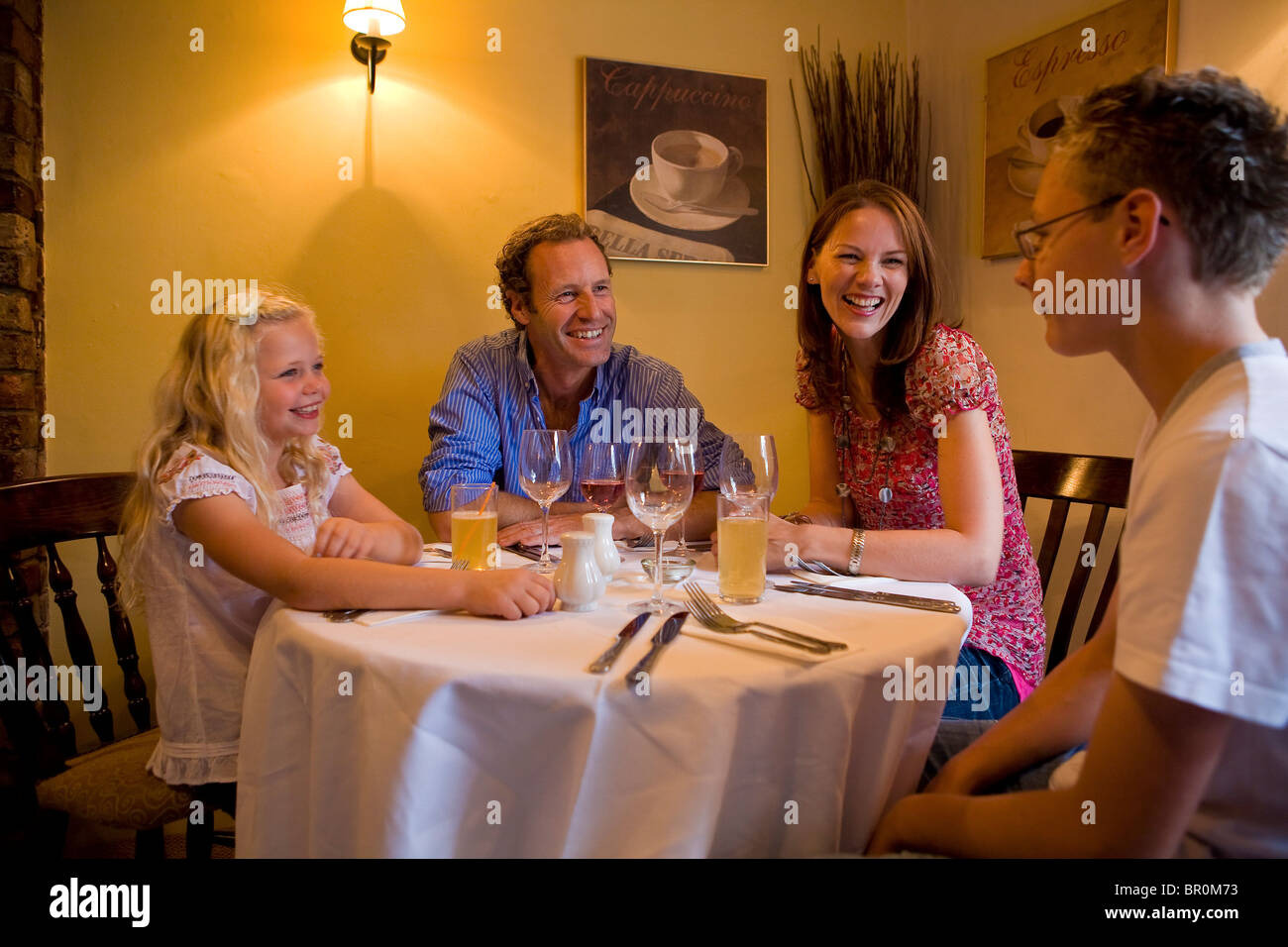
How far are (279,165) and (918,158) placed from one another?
7.47 ft

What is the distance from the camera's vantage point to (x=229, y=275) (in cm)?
250

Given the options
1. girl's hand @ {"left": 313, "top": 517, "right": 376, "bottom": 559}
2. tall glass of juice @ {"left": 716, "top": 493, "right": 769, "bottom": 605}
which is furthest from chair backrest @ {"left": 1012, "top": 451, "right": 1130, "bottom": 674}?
girl's hand @ {"left": 313, "top": 517, "right": 376, "bottom": 559}

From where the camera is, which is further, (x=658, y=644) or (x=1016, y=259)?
(x=1016, y=259)

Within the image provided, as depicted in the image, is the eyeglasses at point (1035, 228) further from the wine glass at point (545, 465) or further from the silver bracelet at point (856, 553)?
the wine glass at point (545, 465)

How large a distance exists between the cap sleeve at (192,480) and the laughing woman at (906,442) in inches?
36.4

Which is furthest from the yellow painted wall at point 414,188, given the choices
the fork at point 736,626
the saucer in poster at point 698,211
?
the fork at point 736,626

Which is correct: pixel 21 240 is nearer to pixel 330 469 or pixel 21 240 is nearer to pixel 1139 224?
pixel 330 469

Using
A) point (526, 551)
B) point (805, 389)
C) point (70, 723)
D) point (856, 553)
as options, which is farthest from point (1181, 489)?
point (70, 723)

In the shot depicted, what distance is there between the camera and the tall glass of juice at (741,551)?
1202 mm

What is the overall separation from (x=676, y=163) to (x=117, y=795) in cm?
244

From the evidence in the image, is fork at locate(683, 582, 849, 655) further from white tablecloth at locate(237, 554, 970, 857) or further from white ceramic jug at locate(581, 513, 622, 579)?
white ceramic jug at locate(581, 513, 622, 579)

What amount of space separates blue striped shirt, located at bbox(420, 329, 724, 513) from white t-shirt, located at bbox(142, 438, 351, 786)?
0.64 meters

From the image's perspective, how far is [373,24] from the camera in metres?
2.39
